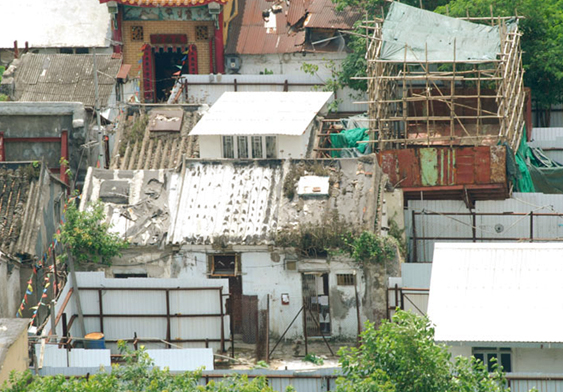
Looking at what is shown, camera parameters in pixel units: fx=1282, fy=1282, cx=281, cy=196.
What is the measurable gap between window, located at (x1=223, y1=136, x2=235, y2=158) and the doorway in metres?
5.81

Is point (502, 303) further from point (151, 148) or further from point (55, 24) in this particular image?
point (55, 24)

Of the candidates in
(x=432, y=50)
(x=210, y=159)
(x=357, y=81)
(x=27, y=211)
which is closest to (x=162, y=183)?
(x=210, y=159)

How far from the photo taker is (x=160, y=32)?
194 feet

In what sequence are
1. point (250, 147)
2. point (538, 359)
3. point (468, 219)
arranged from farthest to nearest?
1. point (468, 219)
2. point (250, 147)
3. point (538, 359)

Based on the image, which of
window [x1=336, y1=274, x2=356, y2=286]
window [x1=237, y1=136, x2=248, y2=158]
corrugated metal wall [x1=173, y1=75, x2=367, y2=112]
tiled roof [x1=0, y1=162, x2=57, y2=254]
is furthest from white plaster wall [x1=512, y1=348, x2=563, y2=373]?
corrugated metal wall [x1=173, y1=75, x2=367, y2=112]

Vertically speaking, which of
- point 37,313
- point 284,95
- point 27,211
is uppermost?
point 284,95

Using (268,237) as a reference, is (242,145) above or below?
above

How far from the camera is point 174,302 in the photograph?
38250mm

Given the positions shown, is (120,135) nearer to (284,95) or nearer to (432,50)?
(284,95)

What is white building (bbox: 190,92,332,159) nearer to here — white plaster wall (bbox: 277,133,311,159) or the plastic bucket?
white plaster wall (bbox: 277,133,311,159)

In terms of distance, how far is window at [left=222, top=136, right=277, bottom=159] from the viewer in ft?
140

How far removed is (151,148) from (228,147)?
384cm

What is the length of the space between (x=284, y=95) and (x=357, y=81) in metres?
7.53

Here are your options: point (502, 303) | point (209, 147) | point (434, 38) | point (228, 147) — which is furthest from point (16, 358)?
point (434, 38)
